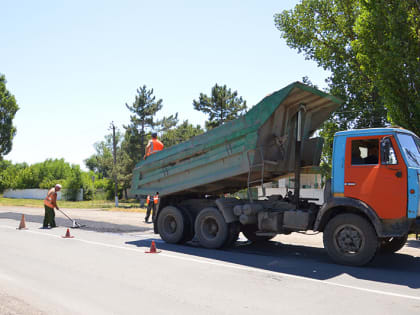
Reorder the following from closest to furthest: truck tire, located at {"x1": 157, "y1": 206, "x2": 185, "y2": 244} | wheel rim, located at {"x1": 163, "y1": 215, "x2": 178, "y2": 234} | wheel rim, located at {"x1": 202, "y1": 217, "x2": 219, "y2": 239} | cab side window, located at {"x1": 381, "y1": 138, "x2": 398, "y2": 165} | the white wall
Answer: cab side window, located at {"x1": 381, "y1": 138, "x2": 398, "y2": 165}, wheel rim, located at {"x1": 202, "y1": 217, "x2": 219, "y2": 239}, truck tire, located at {"x1": 157, "y1": 206, "x2": 185, "y2": 244}, wheel rim, located at {"x1": 163, "y1": 215, "x2": 178, "y2": 234}, the white wall

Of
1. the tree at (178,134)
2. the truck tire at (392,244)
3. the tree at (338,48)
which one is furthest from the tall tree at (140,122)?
the truck tire at (392,244)

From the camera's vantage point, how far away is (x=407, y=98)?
13.2 metres

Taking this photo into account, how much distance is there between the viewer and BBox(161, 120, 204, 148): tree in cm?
4569

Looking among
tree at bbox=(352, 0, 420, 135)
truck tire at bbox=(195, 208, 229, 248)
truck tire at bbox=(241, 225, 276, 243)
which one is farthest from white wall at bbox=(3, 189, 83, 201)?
tree at bbox=(352, 0, 420, 135)

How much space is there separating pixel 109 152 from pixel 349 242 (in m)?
92.9

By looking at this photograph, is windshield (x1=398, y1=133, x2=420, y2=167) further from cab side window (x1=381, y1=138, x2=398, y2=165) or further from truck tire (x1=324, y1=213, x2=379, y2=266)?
truck tire (x1=324, y1=213, x2=379, y2=266)

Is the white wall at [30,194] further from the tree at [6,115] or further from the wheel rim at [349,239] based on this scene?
the wheel rim at [349,239]

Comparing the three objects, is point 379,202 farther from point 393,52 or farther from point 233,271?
point 393,52

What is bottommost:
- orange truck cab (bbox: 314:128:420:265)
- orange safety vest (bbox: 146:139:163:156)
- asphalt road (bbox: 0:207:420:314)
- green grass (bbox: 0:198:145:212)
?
green grass (bbox: 0:198:145:212)

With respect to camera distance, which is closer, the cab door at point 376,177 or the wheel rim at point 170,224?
the cab door at point 376,177

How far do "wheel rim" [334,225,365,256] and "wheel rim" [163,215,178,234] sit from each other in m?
4.40

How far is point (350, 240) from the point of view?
281 inches

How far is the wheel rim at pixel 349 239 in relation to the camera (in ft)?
23.1

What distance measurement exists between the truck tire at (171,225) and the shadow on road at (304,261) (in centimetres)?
20
